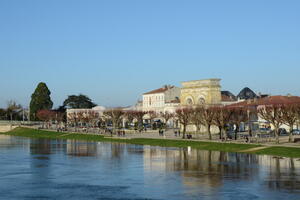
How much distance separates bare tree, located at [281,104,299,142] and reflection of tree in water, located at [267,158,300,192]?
52.4ft

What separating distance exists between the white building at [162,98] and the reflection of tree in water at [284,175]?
84.7m

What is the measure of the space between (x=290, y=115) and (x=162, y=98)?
240 feet

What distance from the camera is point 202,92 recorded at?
10050 centimetres

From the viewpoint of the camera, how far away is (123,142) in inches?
3292

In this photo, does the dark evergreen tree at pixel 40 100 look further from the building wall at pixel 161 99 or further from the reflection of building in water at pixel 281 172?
the reflection of building in water at pixel 281 172

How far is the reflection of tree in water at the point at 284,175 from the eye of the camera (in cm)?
3512

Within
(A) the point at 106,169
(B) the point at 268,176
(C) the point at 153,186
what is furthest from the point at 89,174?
(B) the point at 268,176

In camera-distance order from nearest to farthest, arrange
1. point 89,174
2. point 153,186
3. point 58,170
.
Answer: point 153,186 < point 89,174 < point 58,170

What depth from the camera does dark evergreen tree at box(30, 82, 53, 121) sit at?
157375mm

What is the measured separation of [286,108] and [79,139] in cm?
4045

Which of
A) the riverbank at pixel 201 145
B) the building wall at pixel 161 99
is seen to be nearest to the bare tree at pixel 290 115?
the riverbank at pixel 201 145

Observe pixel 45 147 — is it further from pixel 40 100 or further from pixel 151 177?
pixel 40 100

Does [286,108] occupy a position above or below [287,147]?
above

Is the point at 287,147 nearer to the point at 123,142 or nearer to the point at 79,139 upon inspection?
the point at 123,142
